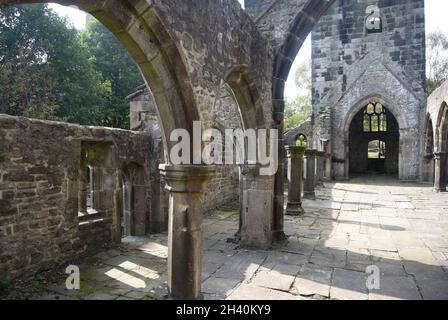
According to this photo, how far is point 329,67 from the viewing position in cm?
2116

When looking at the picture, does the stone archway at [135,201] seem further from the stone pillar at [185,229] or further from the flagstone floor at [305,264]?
the stone pillar at [185,229]

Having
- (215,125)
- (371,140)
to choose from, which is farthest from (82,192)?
(371,140)

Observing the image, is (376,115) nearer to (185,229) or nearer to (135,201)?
(135,201)

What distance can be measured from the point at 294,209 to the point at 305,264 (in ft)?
13.9

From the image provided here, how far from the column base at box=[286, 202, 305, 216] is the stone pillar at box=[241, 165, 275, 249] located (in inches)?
125

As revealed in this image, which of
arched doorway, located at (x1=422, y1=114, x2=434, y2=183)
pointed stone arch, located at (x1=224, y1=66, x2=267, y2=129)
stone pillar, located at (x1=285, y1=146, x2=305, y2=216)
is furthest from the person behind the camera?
arched doorway, located at (x1=422, y1=114, x2=434, y2=183)

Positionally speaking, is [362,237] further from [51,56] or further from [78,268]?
[51,56]

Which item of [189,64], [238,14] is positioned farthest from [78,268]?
[238,14]

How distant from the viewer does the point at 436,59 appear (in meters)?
30.8

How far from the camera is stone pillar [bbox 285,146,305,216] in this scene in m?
9.45

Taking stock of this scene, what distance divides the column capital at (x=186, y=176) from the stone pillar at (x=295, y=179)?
577 centimetres

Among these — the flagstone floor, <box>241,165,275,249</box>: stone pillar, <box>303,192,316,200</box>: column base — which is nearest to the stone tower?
<box>303,192,316,200</box>: column base

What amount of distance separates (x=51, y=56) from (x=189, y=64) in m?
16.4
